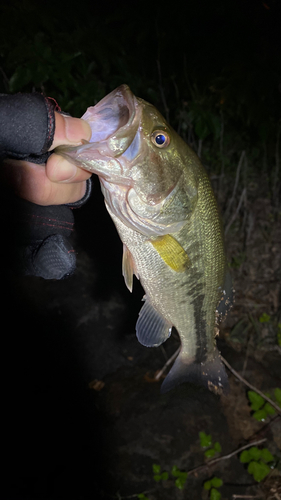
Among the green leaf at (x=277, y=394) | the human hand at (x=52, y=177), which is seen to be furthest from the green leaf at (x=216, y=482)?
the human hand at (x=52, y=177)

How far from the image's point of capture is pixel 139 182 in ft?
4.79

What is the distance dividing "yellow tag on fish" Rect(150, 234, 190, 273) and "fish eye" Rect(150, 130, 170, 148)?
1.47ft

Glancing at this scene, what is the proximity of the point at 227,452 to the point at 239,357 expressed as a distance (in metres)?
1.06

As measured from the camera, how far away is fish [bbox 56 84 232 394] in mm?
1347

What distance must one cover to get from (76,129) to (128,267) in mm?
735

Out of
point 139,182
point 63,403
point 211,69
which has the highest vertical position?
point 139,182

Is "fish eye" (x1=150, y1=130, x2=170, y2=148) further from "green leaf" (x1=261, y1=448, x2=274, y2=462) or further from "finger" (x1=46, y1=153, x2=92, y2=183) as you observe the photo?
"green leaf" (x1=261, y1=448, x2=274, y2=462)

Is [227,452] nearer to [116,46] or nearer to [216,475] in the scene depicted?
[216,475]

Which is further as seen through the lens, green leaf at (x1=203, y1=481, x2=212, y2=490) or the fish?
green leaf at (x1=203, y1=481, x2=212, y2=490)

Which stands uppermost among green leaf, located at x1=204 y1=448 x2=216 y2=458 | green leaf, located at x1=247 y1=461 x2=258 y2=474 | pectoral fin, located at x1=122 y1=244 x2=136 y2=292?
pectoral fin, located at x1=122 y1=244 x2=136 y2=292

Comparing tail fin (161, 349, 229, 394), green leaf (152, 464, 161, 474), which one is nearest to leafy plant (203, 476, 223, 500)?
green leaf (152, 464, 161, 474)

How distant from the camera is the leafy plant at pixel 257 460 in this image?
2.94m

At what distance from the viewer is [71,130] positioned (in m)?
1.29

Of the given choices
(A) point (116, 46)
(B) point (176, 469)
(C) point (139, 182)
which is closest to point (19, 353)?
(B) point (176, 469)
